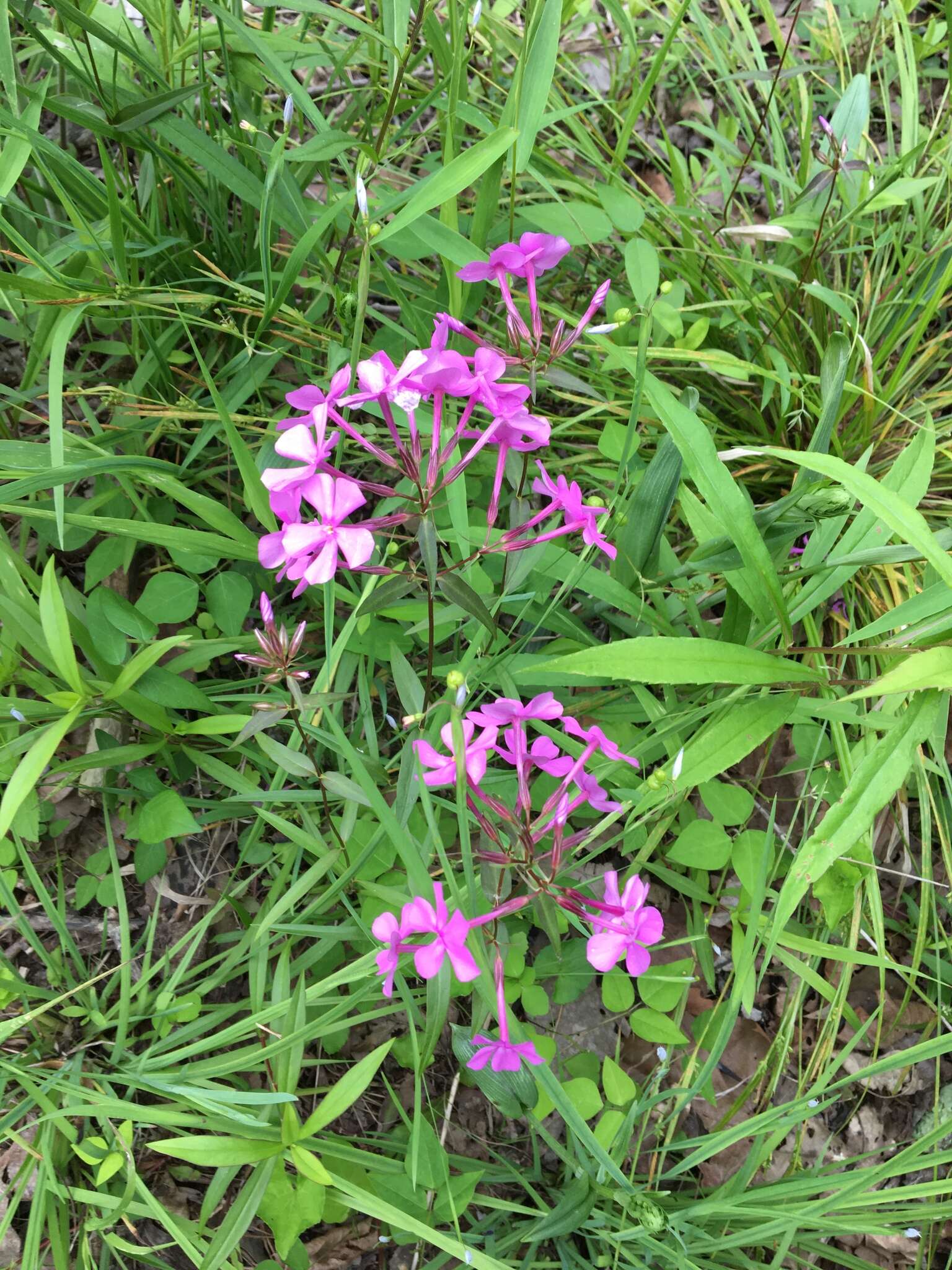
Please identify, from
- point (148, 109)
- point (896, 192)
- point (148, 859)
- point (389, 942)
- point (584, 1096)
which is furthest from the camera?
point (896, 192)

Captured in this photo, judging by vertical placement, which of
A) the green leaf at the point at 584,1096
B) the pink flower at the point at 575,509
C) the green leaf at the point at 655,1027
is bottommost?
the green leaf at the point at 584,1096

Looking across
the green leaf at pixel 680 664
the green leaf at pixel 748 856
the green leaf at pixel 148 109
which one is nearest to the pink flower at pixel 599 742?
the green leaf at pixel 680 664

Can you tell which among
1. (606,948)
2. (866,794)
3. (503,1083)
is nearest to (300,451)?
(606,948)

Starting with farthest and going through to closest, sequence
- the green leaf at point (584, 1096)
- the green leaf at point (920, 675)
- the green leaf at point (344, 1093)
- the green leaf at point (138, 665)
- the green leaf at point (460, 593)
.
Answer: the green leaf at point (584, 1096) → the green leaf at point (138, 665) → the green leaf at point (344, 1093) → the green leaf at point (460, 593) → the green leaf at point (920, 675)

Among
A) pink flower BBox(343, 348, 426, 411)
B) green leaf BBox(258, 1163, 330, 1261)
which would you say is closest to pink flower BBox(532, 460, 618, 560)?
pink flower BBox(343, 348, 426, 411)

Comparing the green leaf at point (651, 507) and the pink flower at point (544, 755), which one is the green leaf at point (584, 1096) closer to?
the pink flower at point (544, 755)

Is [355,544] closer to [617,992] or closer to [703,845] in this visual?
[703,845]
